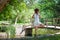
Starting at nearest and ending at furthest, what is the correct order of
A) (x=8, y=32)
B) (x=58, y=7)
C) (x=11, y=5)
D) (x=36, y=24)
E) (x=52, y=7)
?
1. (x=36, y=24)
2. (x=8, y=32)
3. (x=11, y=5)
4. (x=58, y=7)
5. (x=52, y=7)

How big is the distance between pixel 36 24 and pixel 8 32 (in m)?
5.73

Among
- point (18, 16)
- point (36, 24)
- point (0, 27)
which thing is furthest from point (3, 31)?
point (18, 16)

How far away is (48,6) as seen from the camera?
92.2ft

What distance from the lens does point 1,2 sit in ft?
35.1

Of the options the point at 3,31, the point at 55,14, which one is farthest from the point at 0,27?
the point at 55,14

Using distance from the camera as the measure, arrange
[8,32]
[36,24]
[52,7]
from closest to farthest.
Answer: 1. [36,24]
2. [8,32]
3. [52,7]

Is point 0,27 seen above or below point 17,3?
below

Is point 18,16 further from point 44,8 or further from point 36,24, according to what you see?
point 36,24

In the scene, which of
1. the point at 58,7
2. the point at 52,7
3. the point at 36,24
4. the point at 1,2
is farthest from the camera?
the point at 52,7

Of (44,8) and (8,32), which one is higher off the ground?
(44,8)

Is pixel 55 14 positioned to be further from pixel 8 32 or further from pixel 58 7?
pixel 8 32

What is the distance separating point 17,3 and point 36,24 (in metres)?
8.87

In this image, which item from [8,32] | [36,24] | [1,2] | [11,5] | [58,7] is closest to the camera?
[1,2]

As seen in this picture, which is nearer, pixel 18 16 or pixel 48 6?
pixel 48 6
